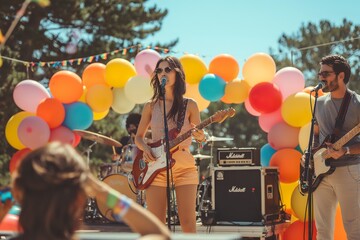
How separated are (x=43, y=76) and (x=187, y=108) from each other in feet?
48.6

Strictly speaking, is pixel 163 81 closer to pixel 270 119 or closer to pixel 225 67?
pixel 270 119

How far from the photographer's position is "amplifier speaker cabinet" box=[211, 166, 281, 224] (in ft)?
23.5

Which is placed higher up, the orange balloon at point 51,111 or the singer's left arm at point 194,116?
the orange balloon at point 51,111

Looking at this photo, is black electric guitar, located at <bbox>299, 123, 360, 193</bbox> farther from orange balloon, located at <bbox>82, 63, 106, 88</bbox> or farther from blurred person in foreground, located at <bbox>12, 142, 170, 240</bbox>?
orange balloon, located at <bbox>82, 63, 106, 88</bbox>

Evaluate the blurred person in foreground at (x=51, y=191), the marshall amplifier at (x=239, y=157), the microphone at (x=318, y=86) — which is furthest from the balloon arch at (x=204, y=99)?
the blurred person in foreground at (x=51, y=191)

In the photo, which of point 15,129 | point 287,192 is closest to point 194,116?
point 287,192

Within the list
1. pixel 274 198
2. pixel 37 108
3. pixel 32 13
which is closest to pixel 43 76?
pixel 32 13

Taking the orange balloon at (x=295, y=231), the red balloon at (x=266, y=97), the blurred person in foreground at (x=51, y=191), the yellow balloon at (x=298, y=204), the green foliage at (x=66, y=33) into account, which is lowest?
the orange balloon at (x=295, y=231)

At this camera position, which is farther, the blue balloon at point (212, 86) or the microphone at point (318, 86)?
the blue balloon at point (212, 86)

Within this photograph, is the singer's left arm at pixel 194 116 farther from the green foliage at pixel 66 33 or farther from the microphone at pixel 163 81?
the green foliage at pixel 66 33

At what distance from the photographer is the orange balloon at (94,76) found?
9359 mm

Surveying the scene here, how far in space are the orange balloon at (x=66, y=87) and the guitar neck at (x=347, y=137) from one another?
16.3 ft

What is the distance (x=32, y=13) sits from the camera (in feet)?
62.7

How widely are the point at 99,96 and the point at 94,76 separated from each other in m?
0.32
